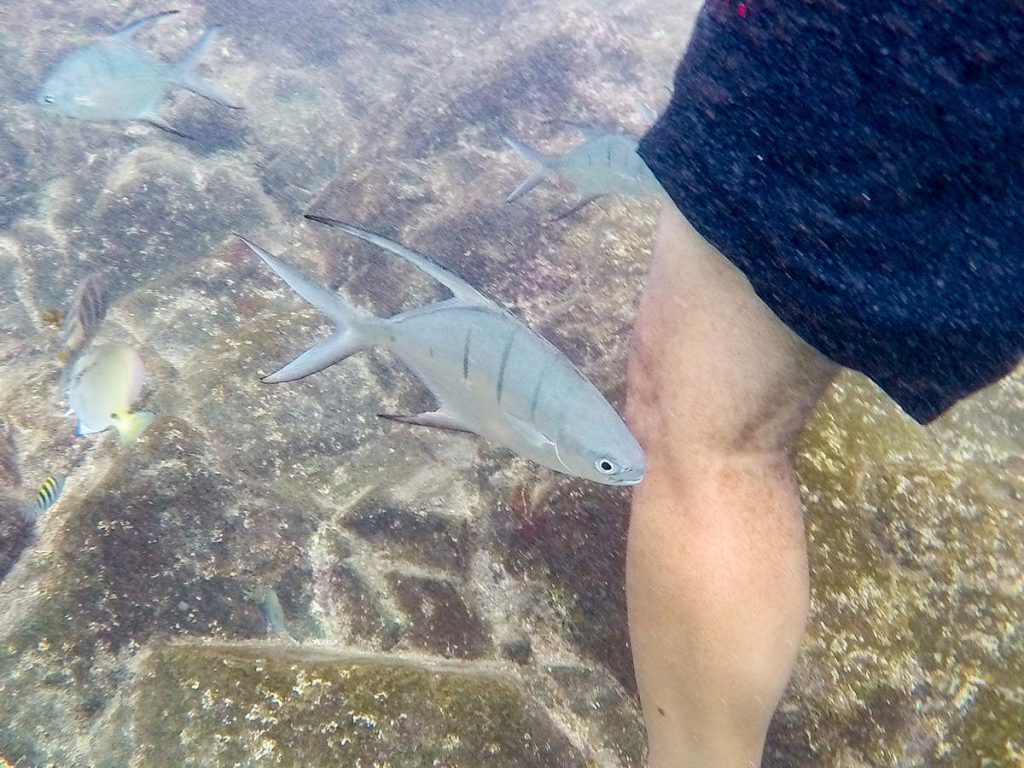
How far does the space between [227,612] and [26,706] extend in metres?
0.58

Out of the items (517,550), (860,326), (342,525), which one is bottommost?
(342,525)

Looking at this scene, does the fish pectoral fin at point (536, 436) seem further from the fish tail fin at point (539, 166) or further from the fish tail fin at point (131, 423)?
the fish tail fin at point (539, 166)

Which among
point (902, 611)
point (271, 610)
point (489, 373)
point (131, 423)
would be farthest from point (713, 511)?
point (131, 423)

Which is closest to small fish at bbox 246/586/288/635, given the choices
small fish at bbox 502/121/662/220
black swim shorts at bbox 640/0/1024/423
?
black swim shorts at bbox 640/0/1024/423

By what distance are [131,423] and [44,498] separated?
1.27 feet

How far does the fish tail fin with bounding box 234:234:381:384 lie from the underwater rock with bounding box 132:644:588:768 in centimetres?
95

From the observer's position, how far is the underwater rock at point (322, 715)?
74.2 inches

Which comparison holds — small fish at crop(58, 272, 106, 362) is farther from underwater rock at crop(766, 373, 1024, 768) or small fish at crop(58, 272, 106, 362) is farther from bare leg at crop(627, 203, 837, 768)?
underwater rock at crop(766, 373, 1024, 768)

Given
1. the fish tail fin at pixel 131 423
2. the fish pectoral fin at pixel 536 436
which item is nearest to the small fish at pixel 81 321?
the fish tail fin at pixel 131 423

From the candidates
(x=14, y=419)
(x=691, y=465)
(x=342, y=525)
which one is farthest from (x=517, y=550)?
(x=14, y=419)

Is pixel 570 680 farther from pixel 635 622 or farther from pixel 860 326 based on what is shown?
pixel 860 326

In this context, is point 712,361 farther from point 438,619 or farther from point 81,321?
point 81,321

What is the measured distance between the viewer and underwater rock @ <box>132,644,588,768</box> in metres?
1.88

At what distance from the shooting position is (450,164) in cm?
547
